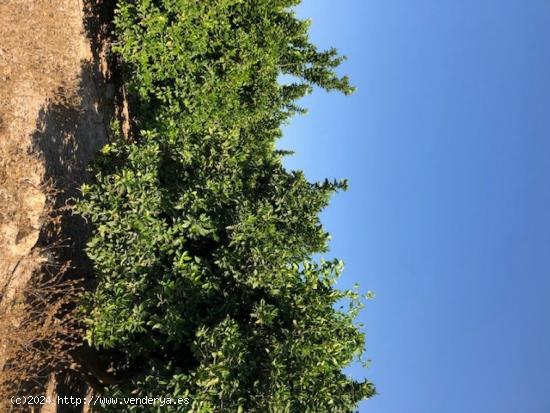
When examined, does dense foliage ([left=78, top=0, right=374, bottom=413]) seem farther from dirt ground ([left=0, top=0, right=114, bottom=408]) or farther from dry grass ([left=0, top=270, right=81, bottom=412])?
dirt ground ([left=0, top=0, right=114, bottom=408])

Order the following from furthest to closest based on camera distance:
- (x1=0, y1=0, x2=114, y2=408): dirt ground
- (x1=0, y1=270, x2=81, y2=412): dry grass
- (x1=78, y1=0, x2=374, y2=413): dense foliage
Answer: (x1=0, y1=0, x2=114, y2=408): dirt ground, (x1=0, y1=270, x2=81, y2=412): dry grass, (x1=78, y1=0, x2=374, y2=413): dense foliage

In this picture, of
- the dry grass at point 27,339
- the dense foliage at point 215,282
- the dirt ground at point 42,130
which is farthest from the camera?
the dirt ground at point 42,130

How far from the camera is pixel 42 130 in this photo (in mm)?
13289

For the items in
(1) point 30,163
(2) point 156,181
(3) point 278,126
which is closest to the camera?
(2) point 156,181

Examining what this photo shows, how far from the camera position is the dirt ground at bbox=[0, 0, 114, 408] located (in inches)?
443

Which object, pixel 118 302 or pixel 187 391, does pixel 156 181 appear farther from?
pixel 187 391

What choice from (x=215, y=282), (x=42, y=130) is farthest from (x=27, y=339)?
(x=42, y=130)

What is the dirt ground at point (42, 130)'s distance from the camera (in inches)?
443

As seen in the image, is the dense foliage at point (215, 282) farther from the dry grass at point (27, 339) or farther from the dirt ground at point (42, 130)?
the dirt ground at point (42, 130)

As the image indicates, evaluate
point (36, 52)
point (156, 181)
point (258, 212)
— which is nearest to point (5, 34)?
point (36, 52)

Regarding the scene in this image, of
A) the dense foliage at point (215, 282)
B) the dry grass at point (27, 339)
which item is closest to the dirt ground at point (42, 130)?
the dry grass at point (27, 339)

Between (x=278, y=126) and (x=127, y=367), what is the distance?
12654 millimetres

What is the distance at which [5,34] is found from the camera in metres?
12.5

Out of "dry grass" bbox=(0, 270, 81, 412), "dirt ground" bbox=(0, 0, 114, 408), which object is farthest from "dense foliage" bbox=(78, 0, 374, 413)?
"dirt ground" bbox=(0, 0, 114, 408)
